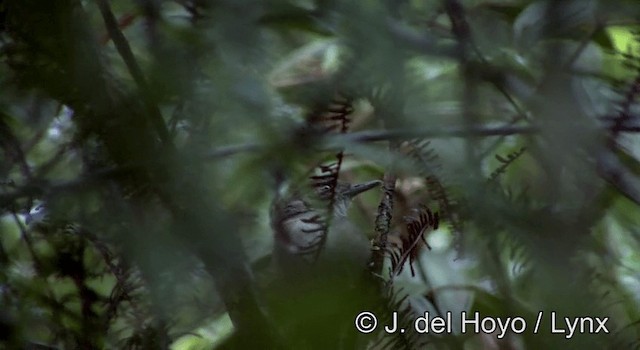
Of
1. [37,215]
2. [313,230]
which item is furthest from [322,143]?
[37,215]

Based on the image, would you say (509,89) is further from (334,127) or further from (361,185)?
(361,185)

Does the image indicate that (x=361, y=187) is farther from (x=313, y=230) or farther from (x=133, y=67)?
(x=133, y=67)

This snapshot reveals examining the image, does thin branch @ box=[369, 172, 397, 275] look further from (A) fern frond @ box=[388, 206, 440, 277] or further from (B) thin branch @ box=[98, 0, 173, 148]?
(B) thin branch @ box=[98, 0, 173, 148]

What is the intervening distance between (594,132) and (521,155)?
88 mm

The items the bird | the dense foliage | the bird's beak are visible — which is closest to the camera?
the dense foliage

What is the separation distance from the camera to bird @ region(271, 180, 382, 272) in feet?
1.70

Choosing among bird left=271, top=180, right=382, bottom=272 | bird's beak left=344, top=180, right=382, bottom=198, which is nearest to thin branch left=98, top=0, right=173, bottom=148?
bird left=271, top=180, right=382, bottom=272

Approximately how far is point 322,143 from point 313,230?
10 centimetres

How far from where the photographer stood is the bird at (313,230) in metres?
0.52

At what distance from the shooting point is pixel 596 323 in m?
0.43

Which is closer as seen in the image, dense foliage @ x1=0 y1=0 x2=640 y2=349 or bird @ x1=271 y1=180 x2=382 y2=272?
dense foliage @ x1=0 y1=0 x2=640 y2=349

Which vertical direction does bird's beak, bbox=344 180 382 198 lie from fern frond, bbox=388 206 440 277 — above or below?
above

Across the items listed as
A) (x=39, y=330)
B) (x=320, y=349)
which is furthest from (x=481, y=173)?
(x=39, y=330)

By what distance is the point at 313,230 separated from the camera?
1.75ft
